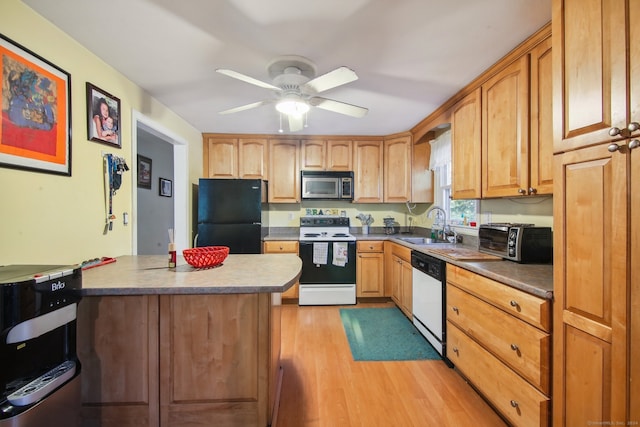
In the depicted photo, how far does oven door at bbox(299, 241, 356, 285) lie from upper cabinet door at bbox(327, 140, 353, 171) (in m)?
1.14

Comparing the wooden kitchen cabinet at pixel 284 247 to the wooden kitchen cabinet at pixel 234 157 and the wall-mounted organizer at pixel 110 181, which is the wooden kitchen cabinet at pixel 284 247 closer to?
the wooden kitchen cabinet at pixel 234 157

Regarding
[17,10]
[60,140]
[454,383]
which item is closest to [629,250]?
[454,383]

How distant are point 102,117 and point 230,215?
1598 mm

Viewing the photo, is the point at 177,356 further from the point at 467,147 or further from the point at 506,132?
the point at 467,147

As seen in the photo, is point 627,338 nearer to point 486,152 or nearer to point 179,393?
point 486,152

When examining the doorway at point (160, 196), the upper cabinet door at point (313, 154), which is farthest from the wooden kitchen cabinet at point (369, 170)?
the doorway at point (160, 196)

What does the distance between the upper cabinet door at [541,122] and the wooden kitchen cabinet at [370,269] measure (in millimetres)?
2073

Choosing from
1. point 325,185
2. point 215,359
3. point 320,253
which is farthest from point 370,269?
point 215,359

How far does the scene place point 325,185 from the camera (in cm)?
377

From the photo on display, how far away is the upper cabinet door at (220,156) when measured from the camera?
3699 millimetres

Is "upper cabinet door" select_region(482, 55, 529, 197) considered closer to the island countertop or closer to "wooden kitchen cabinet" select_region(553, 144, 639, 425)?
"wooden kitchen cabinet" select_region(553, 144, 639, 425)

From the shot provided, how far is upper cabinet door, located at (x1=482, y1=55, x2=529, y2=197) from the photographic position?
1.74 metres

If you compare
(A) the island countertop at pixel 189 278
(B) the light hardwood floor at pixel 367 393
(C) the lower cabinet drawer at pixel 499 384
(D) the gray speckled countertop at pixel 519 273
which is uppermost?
(A) the island countertop at pixel 189 278

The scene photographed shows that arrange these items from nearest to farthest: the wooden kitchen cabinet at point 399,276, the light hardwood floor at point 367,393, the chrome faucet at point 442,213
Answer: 1. the light hardwood floor at point 367,393
2. the wooden kitchen cabinet at point 399,276
3. the chrome faucet at point 442,213
